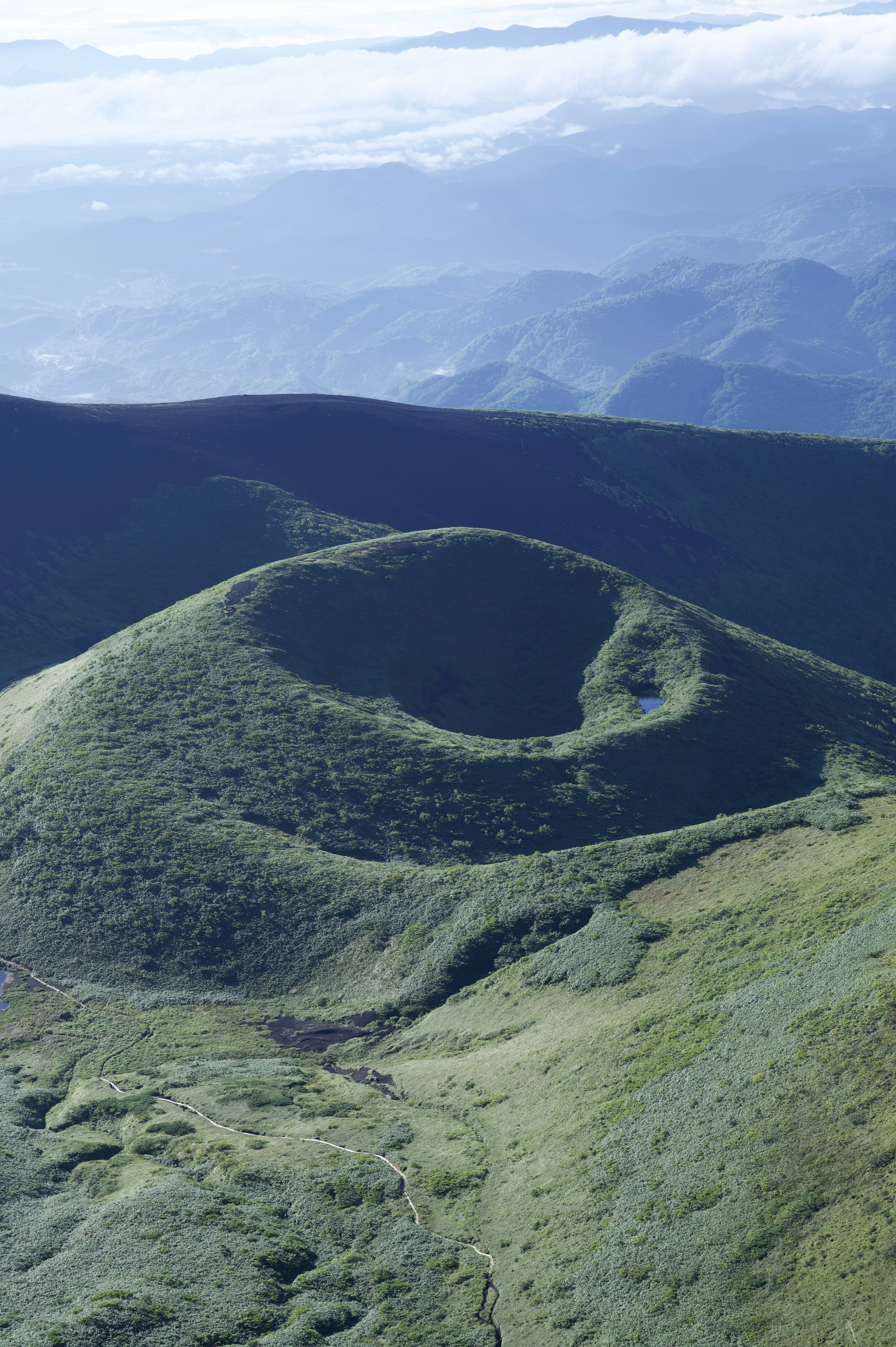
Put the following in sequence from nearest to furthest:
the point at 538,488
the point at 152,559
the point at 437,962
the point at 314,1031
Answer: the point at 314,1031 → the point at 437,962 → the point at 152,559 → the point at 538,488

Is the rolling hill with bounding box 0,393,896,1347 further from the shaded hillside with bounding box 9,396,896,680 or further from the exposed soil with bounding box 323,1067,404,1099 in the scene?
the shaded hillside with bounding box 9,396,896,680

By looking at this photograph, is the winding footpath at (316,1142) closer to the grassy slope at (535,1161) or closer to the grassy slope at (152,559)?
the grassy slope at (535,1161)

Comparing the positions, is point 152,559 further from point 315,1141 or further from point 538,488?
point 315,1141

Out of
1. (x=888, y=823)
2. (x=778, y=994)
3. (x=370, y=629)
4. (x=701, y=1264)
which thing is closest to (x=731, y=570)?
(x=370, y=629)

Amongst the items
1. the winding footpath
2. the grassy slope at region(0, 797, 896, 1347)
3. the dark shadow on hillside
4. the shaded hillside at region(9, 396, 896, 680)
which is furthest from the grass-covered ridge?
the shaded hillside at region(9, 396, 896, 680)

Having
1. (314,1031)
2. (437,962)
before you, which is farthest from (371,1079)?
(437,962)

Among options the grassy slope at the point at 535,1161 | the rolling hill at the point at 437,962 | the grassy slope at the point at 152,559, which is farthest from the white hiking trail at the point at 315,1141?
the grassy slope at the point at 152,559
